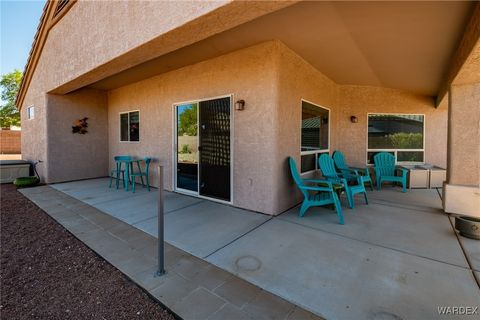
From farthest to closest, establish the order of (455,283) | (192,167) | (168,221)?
(192,167) < (168,221) < (455,283)

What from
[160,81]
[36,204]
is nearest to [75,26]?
[160,81]

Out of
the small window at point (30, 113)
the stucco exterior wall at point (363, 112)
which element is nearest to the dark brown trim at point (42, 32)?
the small window at point (30, 113)

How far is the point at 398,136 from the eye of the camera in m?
6.44

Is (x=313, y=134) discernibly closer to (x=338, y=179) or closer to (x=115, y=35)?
(x=338, y=179)

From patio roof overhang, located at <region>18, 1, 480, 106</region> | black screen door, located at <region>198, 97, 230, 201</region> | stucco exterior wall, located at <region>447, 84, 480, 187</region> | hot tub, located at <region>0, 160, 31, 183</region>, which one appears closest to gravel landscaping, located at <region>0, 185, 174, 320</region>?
black screen door, located at <region>198, 97, 230, 201</region>

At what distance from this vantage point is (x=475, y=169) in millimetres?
3572

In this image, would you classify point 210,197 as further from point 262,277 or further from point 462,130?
point 462,130

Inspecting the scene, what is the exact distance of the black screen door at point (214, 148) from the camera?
4.34m

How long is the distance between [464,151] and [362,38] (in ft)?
8.07

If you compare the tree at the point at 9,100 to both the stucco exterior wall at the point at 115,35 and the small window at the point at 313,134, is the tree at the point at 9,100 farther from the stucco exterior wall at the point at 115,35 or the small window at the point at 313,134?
the small window at the point at 313,134

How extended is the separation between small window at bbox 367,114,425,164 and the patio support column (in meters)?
2.80

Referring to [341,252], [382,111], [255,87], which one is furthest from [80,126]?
[382,111]

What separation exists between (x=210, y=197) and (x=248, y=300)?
2951mm

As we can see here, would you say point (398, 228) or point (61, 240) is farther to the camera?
point (398, 228)
